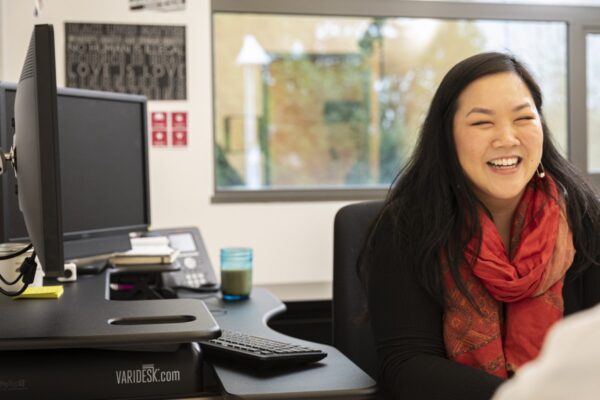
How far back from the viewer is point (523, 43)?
3.89m

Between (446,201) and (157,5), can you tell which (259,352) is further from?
(157,5)

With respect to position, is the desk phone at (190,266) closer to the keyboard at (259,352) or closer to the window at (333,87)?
the keyboard at (259,352)

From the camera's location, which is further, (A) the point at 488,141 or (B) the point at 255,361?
(A) the point at 488,141

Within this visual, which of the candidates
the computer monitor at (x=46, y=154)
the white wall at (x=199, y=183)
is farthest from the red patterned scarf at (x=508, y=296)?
the white wall at (x=199, y=183)

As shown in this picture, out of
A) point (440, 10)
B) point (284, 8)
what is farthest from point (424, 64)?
point (284, 8)

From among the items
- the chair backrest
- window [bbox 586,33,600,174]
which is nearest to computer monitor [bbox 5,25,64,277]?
the chair backrest

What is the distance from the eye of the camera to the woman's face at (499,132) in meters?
1.51

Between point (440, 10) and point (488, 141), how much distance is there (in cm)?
235

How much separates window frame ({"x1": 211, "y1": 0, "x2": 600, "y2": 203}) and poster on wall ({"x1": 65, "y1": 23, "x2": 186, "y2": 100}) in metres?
0.20

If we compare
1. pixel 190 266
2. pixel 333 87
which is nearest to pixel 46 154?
pixel 190 266

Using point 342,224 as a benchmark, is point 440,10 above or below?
above

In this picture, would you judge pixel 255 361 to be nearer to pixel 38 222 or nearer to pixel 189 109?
pixel 38 222

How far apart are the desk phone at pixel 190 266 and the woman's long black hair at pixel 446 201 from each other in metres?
0.63

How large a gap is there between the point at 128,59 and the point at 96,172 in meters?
1.55
